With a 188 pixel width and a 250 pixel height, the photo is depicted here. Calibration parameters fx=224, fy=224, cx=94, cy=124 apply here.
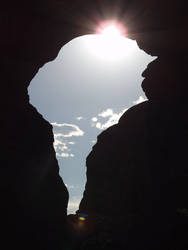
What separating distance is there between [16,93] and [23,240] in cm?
1310

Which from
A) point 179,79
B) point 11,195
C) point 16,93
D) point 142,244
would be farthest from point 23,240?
point 179,79

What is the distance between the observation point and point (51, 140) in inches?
1015

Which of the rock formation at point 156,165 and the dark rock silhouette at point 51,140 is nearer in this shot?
the dark rock silhouette at point 51,140

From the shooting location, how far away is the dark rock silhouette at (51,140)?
19125 millimetres

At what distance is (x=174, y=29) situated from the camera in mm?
24562

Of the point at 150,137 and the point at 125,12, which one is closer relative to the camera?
the point at 125,12

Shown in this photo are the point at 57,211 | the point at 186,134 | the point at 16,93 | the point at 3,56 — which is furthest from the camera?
the point at 186,134

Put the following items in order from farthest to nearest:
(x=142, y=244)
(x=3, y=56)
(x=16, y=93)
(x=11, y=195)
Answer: (x=142, y=244)
(x=16, y=93)
(x=3, y=56)
(x=11, y=195)

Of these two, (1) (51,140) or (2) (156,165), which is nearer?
(1) (51,140)

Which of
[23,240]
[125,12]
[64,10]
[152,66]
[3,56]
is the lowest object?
[23,240]

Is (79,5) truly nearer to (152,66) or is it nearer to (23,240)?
(152,66)

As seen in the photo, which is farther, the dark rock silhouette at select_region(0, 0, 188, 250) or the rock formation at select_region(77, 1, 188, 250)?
the rock formation at select_region(77, 1, 188, 250)

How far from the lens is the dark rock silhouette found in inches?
753

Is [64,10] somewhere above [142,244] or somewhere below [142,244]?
above
